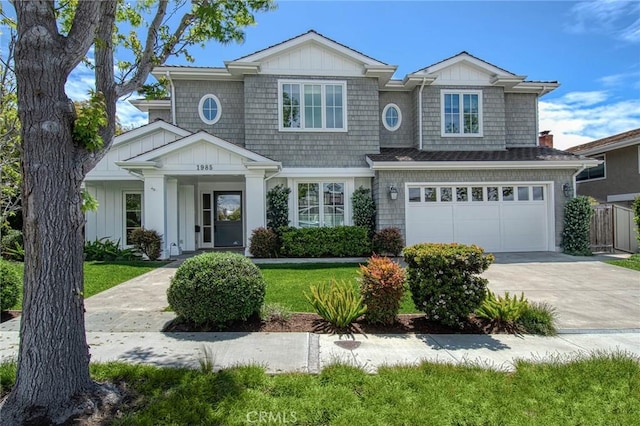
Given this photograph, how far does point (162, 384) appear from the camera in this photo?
3.57 meters

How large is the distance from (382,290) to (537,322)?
243 cm

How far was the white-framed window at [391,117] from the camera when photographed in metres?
15.4

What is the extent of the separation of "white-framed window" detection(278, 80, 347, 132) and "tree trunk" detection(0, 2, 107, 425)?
1097cm

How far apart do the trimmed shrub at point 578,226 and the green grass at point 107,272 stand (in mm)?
14289

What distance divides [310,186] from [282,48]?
17.2 ft

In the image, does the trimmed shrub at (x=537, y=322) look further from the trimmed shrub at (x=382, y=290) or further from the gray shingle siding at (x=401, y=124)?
the gray shingle siding at (x=401, y=124)

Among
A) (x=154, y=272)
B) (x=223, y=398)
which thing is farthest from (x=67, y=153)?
(x=154, y=272)

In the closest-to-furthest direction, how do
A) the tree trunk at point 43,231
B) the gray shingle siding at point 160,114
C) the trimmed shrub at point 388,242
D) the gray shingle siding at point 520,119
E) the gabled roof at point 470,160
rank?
the tree trunk at point 43,231
the trimmed shrub at point 388,242
the gabled roof at point 470,160
the gray shingle siding at point 520,119
the gray shingle siding at point 160,114

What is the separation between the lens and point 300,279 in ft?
28.9

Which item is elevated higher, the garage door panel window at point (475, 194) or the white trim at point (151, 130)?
the white trim at point (151, 130)

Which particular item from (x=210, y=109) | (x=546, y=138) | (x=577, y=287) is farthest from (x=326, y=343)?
(x=546, y=138)

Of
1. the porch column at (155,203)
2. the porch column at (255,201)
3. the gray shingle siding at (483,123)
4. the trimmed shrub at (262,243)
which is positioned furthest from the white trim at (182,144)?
the gray shingle siding at (483,123)

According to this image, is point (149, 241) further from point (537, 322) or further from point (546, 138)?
point (546, 138)

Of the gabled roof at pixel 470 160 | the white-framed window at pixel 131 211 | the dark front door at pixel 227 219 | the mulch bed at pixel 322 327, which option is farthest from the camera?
the dark front door at pixel 227 219
